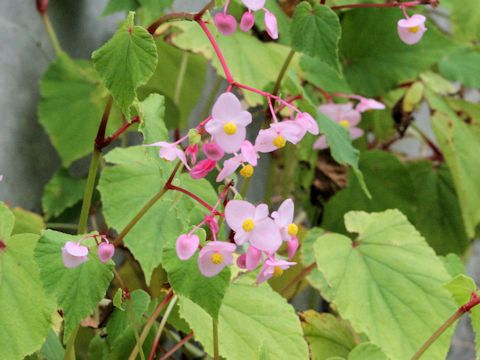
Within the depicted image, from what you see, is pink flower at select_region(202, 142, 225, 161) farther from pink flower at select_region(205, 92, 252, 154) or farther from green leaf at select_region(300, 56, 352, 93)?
green leaf at select_region(300, 56, 352, 93)

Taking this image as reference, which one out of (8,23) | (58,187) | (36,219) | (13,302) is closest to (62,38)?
(8,23)

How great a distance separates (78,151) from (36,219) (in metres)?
0.17

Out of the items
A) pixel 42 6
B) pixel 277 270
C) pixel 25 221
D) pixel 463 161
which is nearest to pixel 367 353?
pixel 277 270

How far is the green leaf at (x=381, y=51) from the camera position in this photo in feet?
4.59

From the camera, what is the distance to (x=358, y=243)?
3.43ft

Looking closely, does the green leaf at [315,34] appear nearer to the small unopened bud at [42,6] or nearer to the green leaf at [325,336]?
the green leaf at [325,336]

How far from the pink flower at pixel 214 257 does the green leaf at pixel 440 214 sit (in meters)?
0.96

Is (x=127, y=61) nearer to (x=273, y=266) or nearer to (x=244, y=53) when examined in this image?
(x=273, y=266)

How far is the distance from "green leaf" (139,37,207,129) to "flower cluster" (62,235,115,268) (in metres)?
0.72

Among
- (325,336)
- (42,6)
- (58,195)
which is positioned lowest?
(325,336)

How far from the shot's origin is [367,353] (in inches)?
34.6

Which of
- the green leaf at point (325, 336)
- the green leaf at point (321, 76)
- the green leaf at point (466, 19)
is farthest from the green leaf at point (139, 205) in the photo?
the green leaf at point (466, 19)

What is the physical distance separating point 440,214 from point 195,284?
3.35 feet

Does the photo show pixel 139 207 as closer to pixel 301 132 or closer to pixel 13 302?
pixel 13 302
